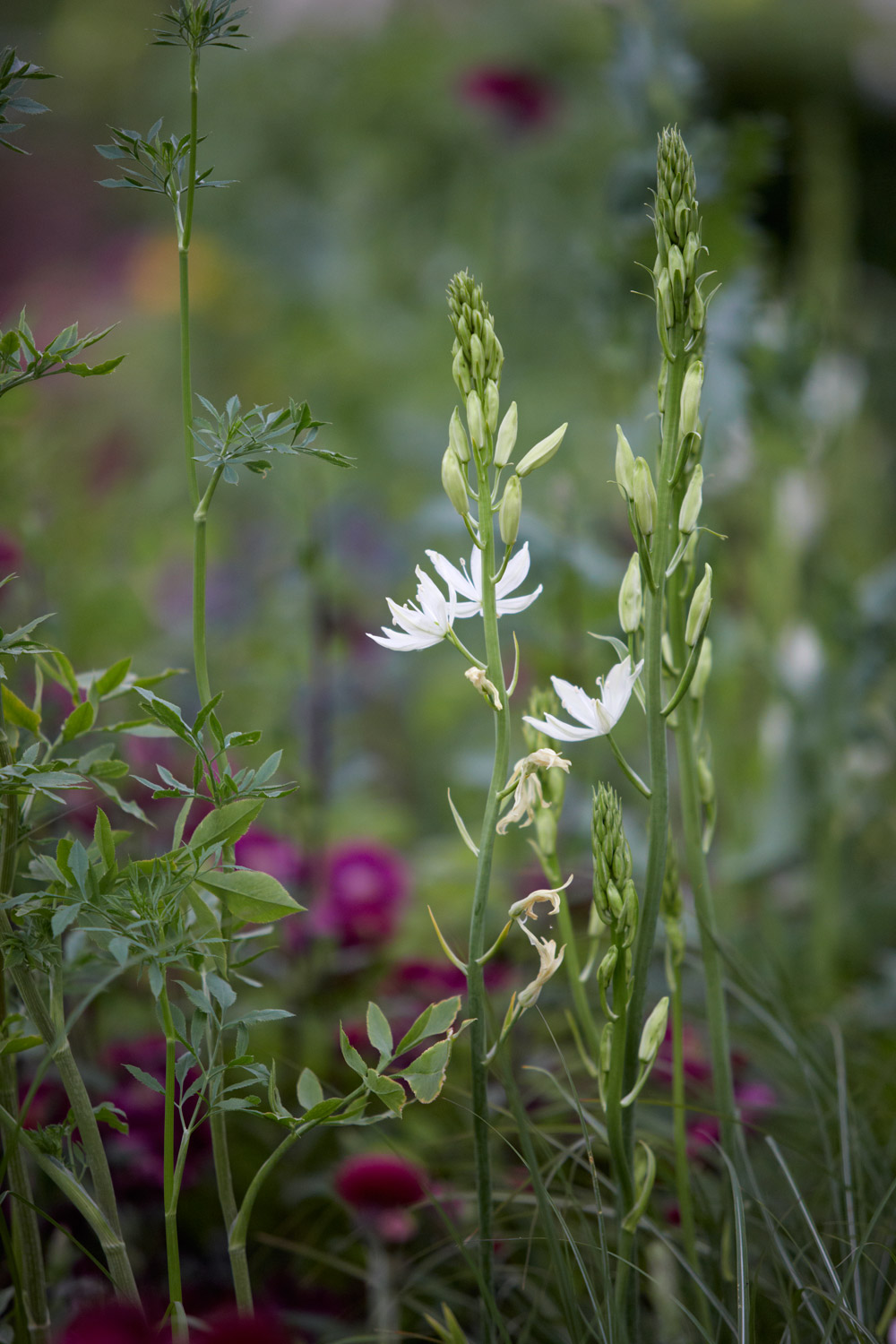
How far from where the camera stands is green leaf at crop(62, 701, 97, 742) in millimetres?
479

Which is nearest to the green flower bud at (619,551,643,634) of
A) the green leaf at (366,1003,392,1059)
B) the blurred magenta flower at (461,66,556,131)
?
the green leaf at (366,1003,392,1059)

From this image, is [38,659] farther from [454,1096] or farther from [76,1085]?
[454,1096]

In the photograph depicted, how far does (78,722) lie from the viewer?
48cm

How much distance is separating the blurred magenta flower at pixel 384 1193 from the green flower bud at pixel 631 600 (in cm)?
40

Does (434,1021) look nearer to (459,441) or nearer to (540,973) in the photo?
(540,973)

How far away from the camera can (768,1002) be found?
70cm

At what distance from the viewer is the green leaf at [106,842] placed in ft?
1.42

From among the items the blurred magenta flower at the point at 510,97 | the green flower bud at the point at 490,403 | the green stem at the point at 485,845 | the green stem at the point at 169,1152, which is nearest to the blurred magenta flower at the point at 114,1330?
the green stem at the point at 169,1152

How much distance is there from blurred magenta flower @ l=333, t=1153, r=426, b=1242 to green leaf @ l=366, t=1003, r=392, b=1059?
0.24 m

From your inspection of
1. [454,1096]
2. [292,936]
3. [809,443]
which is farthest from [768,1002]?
[809,443]

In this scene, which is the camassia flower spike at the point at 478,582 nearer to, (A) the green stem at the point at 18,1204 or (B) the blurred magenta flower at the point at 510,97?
(A) the green stem at the point at 18,1204

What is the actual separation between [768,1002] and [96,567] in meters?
1.08

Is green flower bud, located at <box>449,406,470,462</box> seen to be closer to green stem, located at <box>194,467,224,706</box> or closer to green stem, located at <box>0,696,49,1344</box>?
green stem, located at <box>194,467,224,706</box>

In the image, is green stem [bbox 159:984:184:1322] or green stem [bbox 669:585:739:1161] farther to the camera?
green stem [bbox 669:585:739:1161]
